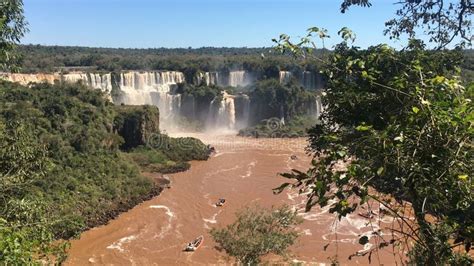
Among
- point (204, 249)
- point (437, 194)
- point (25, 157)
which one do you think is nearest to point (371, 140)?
point (437, 194)

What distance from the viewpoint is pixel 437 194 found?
2.76 m

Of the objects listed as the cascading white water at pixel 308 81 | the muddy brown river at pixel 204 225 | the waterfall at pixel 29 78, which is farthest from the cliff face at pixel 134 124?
the cascading white water at pixel 308 81

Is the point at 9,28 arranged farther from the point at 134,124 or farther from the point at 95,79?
the point at 95,79

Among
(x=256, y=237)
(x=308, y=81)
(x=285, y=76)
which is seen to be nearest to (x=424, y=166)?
(x=256, y=237)

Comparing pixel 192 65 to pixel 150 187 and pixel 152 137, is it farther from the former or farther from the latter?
pixel 150 187

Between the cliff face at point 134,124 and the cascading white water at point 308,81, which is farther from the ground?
the cascading white water at point 308,81

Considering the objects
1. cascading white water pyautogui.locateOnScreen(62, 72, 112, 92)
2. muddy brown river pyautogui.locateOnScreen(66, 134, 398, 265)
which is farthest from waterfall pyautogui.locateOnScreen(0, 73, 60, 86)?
muddy brown river pyautogui.locateOnScreen(66, 134, 398, 265)

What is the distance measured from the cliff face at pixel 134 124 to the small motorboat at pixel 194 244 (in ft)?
54.4

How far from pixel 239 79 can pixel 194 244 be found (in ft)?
137

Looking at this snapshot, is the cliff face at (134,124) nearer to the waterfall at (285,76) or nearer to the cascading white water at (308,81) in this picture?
the waterfall at (285,76)

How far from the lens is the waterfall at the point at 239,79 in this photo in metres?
59.2

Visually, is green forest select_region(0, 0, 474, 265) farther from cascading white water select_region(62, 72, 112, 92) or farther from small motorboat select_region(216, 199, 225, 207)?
cascading white water select_region(62, 72, 112, 92)

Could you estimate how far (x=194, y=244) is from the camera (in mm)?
20219

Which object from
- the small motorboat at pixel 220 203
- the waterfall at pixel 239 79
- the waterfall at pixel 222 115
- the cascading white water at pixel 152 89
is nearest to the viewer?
the small motorboat at pixel 220 203
